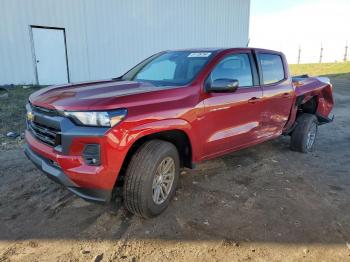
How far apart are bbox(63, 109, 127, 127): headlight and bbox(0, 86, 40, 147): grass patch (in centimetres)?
334

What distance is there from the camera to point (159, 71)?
4.20 meters

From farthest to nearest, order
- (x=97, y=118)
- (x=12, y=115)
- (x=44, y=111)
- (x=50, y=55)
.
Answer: (x=50, y=55)
(x=12, y=115)
(x=44, y=111)
(x=97, y=118)

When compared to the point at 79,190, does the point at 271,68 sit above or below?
above

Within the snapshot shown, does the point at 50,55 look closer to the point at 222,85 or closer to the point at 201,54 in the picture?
the point at 201,54

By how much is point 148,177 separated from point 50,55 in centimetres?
1082

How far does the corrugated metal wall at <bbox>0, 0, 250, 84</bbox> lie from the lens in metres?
11.3

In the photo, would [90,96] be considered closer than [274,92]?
Yes

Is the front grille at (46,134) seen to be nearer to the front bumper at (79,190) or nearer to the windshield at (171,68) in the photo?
the front bumper at (79,190)

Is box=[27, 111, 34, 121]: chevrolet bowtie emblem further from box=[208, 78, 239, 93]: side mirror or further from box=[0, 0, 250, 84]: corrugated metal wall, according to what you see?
box=[0, 0, 250, 84]: corrugated metal wall

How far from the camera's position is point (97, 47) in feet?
44.4

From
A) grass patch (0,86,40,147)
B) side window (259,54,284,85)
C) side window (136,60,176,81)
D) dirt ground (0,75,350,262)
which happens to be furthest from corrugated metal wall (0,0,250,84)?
side window (259,54,284,85)

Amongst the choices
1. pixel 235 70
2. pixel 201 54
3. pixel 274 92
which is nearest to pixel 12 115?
pixel 201 54

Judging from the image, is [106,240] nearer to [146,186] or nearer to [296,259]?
[146,186]

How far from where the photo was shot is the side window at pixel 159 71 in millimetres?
3993
